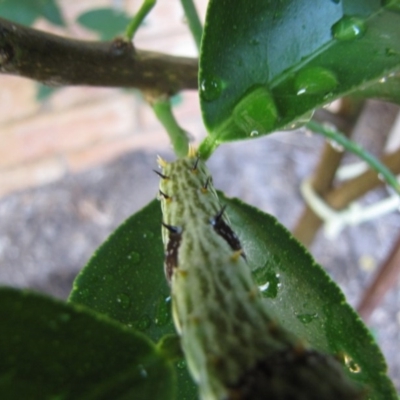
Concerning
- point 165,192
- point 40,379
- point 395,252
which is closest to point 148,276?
point 165,192

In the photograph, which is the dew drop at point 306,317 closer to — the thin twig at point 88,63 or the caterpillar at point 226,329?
the caterpillar at point 226,329

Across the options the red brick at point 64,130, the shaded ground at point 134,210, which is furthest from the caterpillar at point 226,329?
the red brick at point 64,130

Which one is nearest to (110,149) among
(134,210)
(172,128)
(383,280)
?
(134,210)

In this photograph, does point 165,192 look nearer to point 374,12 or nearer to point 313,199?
point 374,12

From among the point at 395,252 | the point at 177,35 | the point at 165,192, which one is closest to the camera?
the point at 165,192

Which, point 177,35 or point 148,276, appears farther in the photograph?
point 177,35

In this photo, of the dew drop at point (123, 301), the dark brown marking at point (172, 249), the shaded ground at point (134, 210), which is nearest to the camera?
the dark brown marking at point (172, 249)
